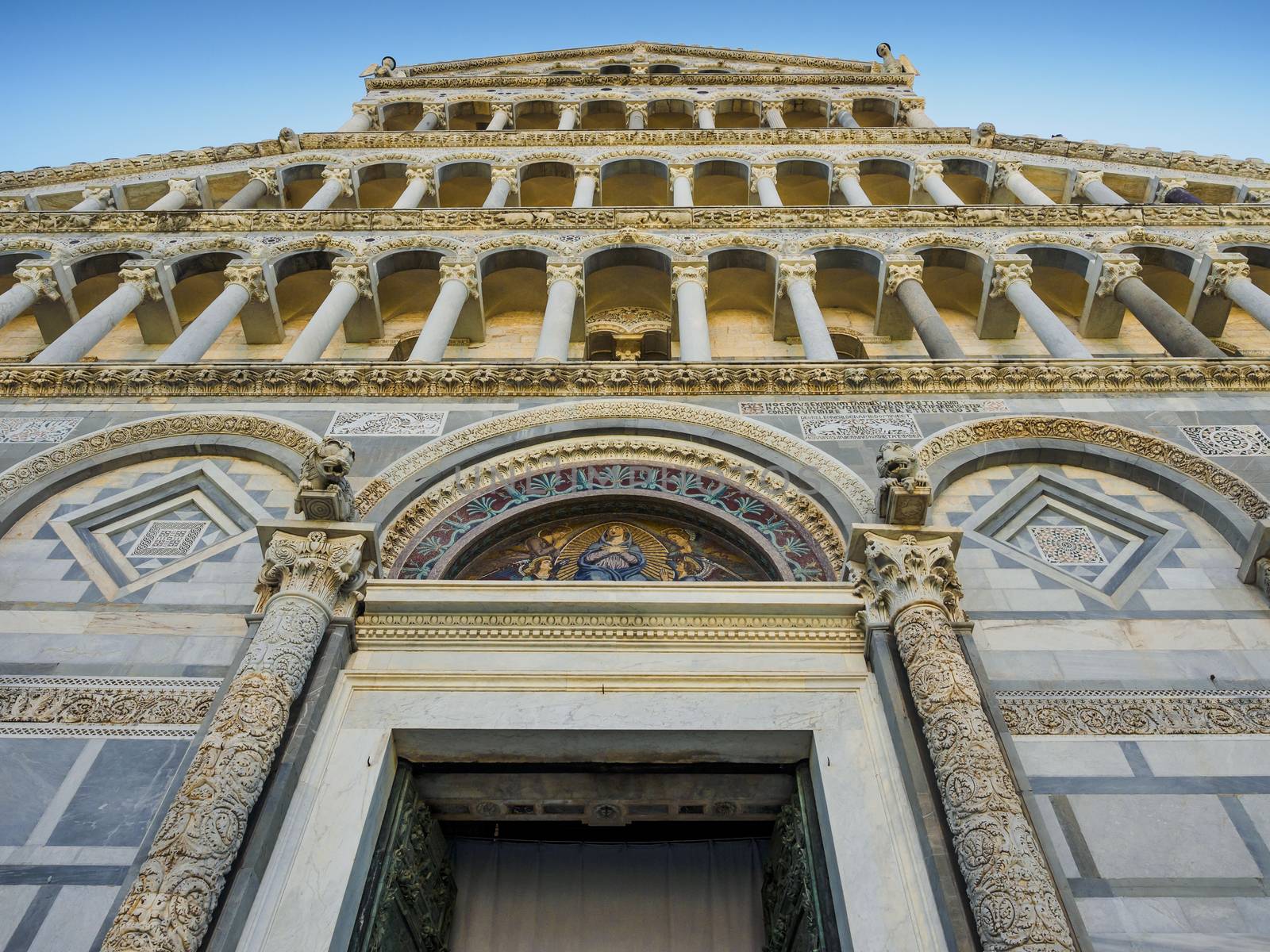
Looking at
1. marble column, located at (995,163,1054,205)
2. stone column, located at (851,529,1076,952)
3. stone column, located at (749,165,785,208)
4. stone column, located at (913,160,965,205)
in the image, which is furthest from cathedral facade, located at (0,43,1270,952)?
stone column, located at (749,165,785,208)

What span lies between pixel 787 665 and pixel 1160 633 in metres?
2.76

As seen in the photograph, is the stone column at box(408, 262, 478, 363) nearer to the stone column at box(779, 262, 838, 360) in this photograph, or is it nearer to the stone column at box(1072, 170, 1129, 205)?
the stone column at box(779, 262, 838, 360)

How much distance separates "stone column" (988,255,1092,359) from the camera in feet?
34.2

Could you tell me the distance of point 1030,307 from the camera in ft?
37.5

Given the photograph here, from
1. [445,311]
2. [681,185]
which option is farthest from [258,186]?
[681,185]

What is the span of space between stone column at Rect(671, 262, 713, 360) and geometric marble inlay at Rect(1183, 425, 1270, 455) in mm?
4776

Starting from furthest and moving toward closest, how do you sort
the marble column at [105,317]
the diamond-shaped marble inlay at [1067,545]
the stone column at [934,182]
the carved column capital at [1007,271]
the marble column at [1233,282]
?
1. the stone column at [934,182]
2. the carved column capital at [1007,271]
3. the marble column at [1233,282]
4. the marble column at [105,317]
5. the diamond-shaped marble inlay at [1067,545]

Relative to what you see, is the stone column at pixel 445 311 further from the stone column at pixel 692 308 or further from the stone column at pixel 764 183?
the stone column at pixel 764 183

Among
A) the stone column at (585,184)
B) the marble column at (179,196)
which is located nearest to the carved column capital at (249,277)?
the marble column at (179,196)

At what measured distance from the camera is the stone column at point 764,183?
15.6 m

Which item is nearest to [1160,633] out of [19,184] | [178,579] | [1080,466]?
[1080,466]

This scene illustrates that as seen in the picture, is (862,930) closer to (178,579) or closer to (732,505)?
(732,505)

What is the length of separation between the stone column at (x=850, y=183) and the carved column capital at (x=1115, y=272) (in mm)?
4390

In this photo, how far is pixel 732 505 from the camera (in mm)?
8375
